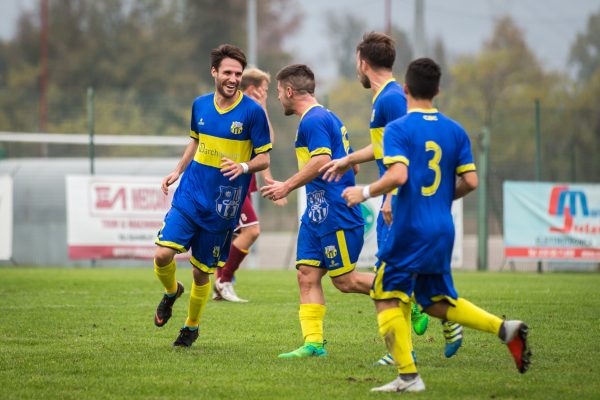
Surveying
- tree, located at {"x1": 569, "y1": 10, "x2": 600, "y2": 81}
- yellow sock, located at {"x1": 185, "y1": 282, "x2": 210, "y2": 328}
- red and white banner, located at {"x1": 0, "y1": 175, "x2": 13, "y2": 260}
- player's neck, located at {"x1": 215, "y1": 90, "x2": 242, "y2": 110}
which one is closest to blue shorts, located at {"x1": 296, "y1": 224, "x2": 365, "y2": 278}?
yellow sock, located at {"x1": 185, "y1": 282, "x2": 210, "y2": 328}

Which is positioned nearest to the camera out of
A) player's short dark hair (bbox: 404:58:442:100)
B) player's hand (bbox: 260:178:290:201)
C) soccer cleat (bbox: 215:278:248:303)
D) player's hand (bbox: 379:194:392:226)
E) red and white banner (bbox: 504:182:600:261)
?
player's short dark hair (bbox: 404:58:442:100)

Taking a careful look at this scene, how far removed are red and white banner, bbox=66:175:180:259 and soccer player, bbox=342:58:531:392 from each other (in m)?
12.7

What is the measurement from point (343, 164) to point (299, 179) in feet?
2.32

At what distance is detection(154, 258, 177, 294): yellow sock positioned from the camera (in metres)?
7.84

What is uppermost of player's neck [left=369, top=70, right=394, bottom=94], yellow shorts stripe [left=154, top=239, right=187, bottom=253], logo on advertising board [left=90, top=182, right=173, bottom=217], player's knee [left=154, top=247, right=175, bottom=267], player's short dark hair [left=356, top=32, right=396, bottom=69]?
player's short dark hair [left=356, top=32, right=396, bottom=69]

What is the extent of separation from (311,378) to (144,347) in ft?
6.39

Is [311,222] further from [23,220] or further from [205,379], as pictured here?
[23,220]

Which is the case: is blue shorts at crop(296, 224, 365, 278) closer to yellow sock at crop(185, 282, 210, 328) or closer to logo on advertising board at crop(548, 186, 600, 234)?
yellow sock at crop(185, 282, 210, 328)

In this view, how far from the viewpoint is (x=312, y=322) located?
738 cm

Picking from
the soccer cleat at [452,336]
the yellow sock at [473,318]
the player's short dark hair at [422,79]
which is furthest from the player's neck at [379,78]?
the yellow sock at [473,318]

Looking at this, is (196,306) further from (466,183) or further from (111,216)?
(111,216)

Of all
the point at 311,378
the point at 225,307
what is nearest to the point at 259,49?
the point at 225,307

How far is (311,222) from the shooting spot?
24.3 feet

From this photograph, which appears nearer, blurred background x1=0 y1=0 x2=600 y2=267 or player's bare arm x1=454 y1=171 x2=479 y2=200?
player's bare arm x1=454 y1=171 x2=479 y2=200
